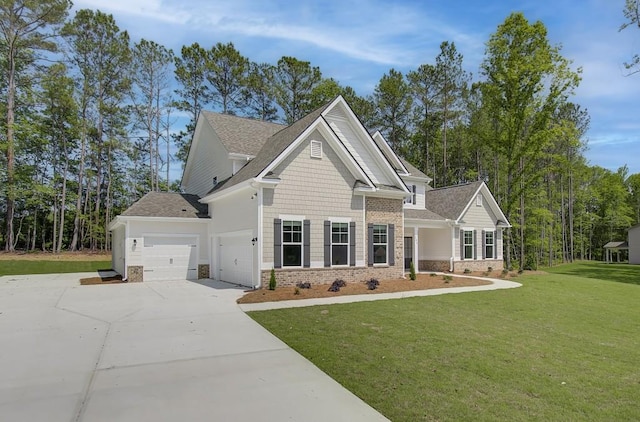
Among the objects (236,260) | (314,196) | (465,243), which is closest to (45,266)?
(236,260)

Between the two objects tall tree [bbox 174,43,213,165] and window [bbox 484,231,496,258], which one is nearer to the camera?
window [bbox 484,231,496,258]

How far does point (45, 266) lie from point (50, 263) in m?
1.16

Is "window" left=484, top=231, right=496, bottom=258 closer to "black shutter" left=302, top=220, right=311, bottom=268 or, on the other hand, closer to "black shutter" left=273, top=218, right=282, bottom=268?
"black shutter" left=302, top=220, right=311, bottom=268

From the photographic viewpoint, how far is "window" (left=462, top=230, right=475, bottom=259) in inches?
929

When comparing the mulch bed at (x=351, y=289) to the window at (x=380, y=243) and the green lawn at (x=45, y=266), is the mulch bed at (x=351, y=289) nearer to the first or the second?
the window at (x=380, y=243)

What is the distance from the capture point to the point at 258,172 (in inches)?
556

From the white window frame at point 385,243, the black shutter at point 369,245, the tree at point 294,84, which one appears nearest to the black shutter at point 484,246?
the white window frame at point 385,243

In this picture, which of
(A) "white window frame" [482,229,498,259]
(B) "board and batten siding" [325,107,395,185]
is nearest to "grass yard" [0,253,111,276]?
(B) "board and batten siding" [325,107,395,185]

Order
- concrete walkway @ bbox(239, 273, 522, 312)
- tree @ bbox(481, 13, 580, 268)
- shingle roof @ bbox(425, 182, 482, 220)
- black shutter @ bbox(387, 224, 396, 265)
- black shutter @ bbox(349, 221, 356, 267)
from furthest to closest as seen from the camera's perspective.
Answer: tree @ bbox(481, 13, 580, 268)
shingle roof @ bbox(425, 182, 482, 220)
black shutter @ bbox(387, 224, 396, 265)
black shutter @ bbox(349, 221, 356, 267)
concrete walkway @ bbox(239, 273, 522, 312)

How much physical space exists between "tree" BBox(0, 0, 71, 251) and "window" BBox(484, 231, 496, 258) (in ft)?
113

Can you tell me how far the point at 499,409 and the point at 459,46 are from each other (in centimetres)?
3658

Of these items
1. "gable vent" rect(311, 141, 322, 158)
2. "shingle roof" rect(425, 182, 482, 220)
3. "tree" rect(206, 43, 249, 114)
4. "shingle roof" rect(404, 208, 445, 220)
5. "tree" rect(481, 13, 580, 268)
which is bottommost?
"shingle roof" rect(404, 208, 445, 220)

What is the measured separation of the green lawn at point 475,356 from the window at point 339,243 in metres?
4.41

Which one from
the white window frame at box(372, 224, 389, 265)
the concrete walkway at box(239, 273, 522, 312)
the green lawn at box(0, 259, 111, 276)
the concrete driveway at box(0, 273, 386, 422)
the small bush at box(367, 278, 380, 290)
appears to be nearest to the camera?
the concrete driveway at box(0, 273, 386, 422)
